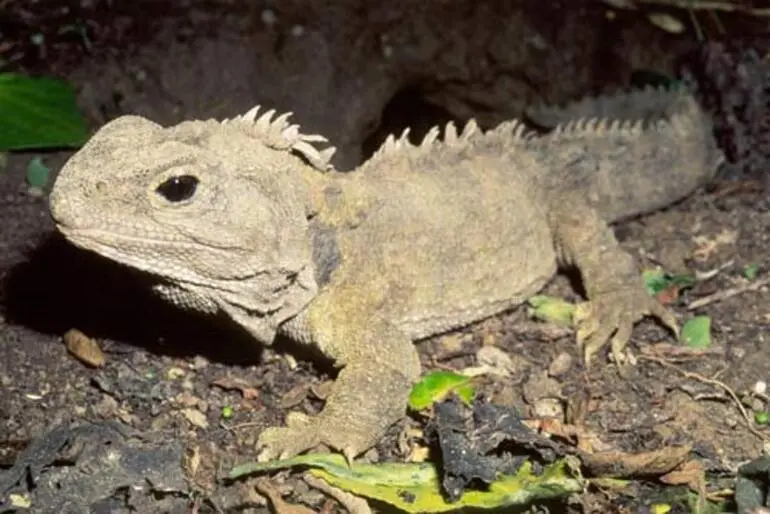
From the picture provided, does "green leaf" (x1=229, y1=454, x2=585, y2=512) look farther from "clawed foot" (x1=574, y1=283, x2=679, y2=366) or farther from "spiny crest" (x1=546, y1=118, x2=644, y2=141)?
"spiny crest" (x1=546, y1=118, x2=644, y2=141)

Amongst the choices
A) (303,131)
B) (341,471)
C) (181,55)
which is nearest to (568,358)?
(341,471)

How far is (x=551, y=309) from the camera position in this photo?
525cm

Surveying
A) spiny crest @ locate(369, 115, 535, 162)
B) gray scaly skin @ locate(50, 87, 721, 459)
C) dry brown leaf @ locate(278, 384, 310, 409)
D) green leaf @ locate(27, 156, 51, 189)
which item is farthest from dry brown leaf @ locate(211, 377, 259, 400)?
green leaf @ locate(27, 156, 51, 189)

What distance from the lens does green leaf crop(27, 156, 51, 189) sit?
18.0ft

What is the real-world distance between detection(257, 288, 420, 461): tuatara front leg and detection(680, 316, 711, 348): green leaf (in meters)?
1.30

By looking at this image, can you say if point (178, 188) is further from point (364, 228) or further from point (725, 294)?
point (725, 294)

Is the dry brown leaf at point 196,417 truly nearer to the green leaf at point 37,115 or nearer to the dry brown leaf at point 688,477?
the green leaf at point 37,115

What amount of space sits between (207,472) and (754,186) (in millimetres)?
3654

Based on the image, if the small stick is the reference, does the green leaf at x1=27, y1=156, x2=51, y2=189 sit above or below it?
below

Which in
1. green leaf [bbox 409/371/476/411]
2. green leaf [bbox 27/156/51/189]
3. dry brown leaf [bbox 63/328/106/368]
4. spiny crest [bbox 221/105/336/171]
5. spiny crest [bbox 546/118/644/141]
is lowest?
dry brown leaf [bbox 63/328/106/368]

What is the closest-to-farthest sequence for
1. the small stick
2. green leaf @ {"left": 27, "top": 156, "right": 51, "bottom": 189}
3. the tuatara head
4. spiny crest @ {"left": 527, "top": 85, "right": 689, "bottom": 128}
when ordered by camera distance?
the tuatara head < the small stick < green leaf @ {"left": 27, "top": 156, "right": 51, "bottom": 189} < spiny crest @ {"left": 527, "top": 85, "right": 689, "bottom": 128}

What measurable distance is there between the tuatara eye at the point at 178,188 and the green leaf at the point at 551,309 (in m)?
2.00

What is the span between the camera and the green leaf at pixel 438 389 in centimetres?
445

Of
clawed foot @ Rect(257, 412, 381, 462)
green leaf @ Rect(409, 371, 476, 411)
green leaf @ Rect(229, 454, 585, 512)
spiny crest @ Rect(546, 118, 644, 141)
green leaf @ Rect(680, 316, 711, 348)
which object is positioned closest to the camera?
green leaf @ Rect(229, 454, 585, 512)
